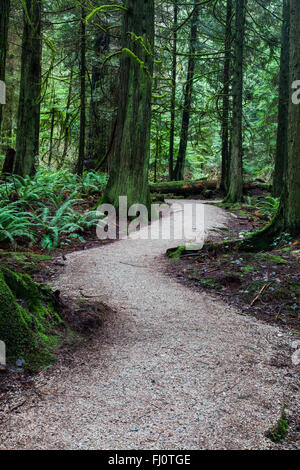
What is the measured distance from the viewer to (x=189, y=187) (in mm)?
15609

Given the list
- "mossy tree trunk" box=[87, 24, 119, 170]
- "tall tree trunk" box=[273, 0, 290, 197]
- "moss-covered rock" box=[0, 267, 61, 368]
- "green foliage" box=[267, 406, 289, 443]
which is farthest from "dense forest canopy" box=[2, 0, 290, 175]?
"green foliage" box=[267, 406, 289, 443]

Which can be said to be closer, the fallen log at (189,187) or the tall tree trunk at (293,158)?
the tall tree trunk at (293,158)

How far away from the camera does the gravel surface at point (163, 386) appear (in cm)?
186

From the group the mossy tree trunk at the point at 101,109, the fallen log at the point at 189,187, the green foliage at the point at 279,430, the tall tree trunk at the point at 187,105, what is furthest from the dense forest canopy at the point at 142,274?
the tall tree trunk at the point at 187,105

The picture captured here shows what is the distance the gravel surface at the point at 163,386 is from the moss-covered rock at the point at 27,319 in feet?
0.73

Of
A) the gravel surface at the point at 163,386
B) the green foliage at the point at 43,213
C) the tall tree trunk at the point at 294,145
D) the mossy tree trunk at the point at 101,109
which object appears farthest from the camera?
the mossy tree trunk at the point at 101,109

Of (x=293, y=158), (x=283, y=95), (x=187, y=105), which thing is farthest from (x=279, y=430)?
(x=187, y=105)

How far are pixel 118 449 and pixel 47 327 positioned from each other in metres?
1.22

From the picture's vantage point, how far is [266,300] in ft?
13.6

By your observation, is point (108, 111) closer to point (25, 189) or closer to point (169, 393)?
point (25, 189)

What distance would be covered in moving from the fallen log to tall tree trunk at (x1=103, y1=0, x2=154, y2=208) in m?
6.73

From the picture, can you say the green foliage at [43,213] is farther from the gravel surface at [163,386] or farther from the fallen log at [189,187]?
the fallen log at [189,187]

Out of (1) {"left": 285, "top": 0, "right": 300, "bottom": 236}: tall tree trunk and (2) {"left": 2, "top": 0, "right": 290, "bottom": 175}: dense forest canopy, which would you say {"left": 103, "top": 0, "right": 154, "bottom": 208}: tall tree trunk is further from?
(1) {"left": 285, "top": 0, "right": 300, "bottom": 236}: tall tree trunk

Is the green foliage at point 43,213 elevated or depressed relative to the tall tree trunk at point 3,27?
depressed
